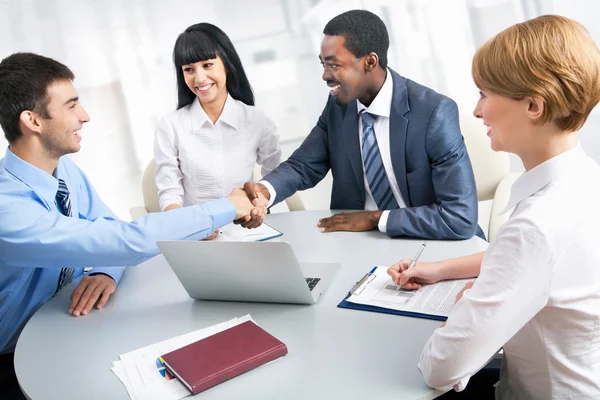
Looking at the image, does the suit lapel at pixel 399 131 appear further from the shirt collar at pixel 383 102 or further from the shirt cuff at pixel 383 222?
the shirt cuff at pixel 383 222

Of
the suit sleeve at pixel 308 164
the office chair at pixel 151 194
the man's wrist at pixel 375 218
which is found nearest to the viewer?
the man's wrist at pixel 375 218

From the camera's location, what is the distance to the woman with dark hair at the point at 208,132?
2635 mm

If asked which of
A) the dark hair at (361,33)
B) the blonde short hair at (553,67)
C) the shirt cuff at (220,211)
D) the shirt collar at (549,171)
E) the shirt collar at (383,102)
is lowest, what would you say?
the shirt cuff at (220,211)

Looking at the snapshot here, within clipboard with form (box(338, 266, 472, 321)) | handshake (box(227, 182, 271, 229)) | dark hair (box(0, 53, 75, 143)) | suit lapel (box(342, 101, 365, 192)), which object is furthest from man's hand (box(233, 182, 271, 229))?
dark hair (box(0, 53, 75, 143))

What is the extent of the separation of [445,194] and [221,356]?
1081mm

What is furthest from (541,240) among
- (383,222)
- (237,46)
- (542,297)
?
(237,46)

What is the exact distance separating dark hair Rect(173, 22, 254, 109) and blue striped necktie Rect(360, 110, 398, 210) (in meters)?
0.83

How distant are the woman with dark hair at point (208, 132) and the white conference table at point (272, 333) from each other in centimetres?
96

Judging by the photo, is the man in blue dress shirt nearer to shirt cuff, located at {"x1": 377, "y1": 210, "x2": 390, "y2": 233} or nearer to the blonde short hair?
shirt cuff, located at {"x1": 377, "y1": 210, "x2": 390, "y2": 233}

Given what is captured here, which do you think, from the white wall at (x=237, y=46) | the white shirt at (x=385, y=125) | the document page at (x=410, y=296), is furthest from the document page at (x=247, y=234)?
the white wall at (x=237, y=46)

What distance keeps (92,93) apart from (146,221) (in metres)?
2.44

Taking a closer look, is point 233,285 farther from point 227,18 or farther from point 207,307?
point 227,18

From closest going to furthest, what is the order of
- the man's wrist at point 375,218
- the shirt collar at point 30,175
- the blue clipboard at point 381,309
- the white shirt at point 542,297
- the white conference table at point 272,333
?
the white shirt at point 542,297
the white conference table at point 272,333
the blue clipboard at point 381,309
the shirt collar at point 30,175
the man's wrist at point 375,218

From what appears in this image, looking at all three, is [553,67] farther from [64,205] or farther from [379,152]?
[64,205]
